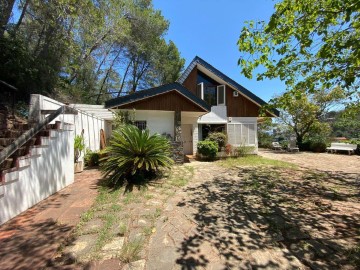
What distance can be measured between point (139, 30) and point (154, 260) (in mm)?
20532

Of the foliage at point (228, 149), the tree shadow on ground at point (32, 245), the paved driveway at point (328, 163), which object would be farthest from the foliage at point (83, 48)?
the paved driveway at point (328, 163)

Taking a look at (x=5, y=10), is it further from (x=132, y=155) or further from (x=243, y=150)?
(x=243, y=150)

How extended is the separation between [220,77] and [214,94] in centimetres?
128

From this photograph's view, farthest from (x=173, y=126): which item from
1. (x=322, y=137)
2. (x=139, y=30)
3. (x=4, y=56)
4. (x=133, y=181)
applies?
(x=322, y=137)

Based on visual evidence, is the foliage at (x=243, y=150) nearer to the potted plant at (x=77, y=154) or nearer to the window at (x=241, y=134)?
the window at (x=241, y=134)

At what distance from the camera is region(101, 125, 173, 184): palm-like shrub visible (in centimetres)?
599

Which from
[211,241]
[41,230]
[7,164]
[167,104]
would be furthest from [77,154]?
[211,241]

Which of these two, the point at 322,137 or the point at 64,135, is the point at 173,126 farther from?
the point at 322,137

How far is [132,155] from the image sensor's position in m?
6.15

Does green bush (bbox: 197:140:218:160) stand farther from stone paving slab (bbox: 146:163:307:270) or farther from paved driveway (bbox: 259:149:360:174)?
stone paving slab (bbox: 146:163:307:270)

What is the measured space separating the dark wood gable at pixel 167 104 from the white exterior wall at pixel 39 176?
407 centimetres

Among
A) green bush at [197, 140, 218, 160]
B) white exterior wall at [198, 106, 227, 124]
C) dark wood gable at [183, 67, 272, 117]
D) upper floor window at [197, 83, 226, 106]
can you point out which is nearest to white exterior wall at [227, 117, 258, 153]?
dark wood gable at [183, 67, 272, 117]

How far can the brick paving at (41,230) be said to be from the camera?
2588mm

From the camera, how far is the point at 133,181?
243 inches
